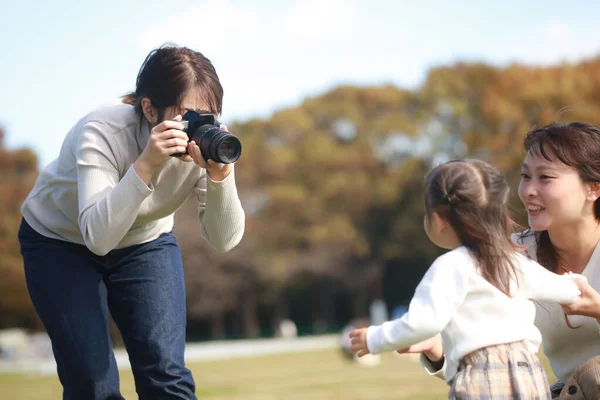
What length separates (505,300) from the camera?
2.73 meters

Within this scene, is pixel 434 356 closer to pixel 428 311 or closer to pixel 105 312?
pixel 428 311

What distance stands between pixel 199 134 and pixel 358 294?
3782 cm

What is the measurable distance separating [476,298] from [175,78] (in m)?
1.44

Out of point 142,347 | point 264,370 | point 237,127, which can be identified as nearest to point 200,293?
point 237,127

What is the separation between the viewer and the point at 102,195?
3.15 metres

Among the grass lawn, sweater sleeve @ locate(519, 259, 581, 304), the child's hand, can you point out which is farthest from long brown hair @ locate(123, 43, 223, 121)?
the grass lawn

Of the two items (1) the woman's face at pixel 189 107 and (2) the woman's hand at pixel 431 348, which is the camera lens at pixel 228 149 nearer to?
(1) the woman's face at pixel 189 107

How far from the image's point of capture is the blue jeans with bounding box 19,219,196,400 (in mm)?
3234

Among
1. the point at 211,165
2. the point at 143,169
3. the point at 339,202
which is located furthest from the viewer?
the point at 339,202

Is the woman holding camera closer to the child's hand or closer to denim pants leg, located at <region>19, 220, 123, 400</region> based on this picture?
denim pants leg, located at <region>19, 220, 123, 400</region>

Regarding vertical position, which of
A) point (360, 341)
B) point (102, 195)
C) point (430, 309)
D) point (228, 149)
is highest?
point (228, 149)

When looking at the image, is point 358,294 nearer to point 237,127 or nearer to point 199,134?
point 237,127

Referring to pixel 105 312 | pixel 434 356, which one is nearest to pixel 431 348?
pixel 434 356

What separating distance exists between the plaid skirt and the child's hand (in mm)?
335
